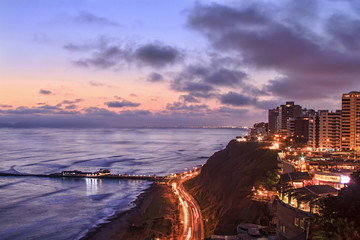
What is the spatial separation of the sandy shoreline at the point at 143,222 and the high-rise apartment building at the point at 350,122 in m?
50.5

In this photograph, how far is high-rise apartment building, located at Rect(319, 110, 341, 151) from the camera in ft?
259

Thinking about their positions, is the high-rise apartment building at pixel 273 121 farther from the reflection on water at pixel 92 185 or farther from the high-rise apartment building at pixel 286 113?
the reflection on water at pixel 92 185

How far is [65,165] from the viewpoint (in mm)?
99125

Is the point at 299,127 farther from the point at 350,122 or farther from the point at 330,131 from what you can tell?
the point at 350,122

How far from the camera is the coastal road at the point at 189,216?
36.2 metres

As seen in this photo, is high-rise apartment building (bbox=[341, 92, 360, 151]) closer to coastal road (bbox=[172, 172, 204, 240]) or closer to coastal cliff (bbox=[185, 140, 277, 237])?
coastal cliff (bbox=[185, 140, 277, 237])

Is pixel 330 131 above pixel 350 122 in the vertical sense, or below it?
below

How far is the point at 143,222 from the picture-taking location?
41969 millimetres

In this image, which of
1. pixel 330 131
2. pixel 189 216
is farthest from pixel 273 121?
pixel 189 216

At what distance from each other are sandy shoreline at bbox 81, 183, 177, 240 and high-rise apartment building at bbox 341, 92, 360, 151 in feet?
166

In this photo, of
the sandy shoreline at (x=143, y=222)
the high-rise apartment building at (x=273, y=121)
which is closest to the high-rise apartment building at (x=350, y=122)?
the sandy shoreline at (x=143, y=222)

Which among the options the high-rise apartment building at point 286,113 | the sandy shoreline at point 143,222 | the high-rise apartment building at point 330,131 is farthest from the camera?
the high-rise apartment building at point 286,113

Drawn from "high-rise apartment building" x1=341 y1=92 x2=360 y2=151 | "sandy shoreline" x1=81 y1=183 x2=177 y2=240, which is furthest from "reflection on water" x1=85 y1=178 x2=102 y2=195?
"high-rise apartment building" x1=341 y1=92 x2=360 y2=151

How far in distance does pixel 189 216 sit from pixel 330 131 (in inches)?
2186
